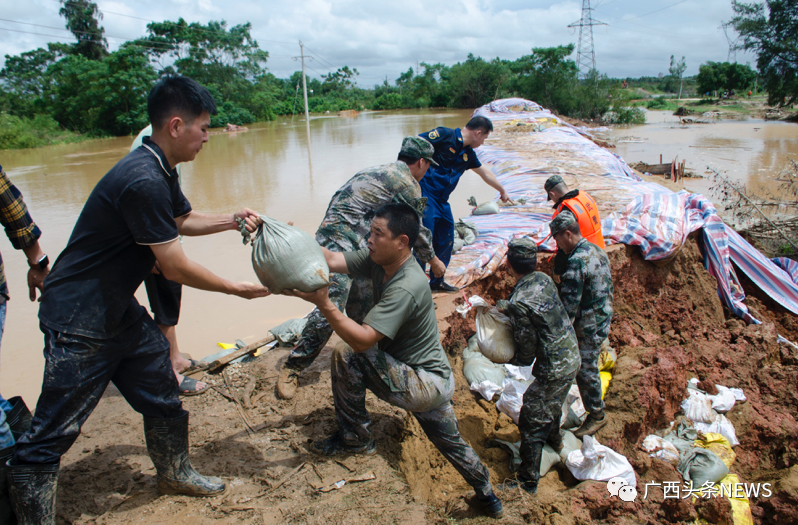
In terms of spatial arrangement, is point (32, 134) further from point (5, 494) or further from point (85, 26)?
point (5, 494)

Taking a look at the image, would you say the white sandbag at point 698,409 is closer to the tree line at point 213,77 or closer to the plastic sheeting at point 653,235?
the plastic sheeting at point 653,235

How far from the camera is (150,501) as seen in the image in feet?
7.07

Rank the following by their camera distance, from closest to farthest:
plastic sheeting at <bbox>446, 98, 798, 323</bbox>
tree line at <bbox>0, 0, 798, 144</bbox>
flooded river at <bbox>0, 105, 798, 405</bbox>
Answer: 1. flooded river at <bbox>0, 105, 798, 405</bbox>
2. plastic sheeting at <bbox>446, 98, 798, 323</bbox>
3. tree line at <bbox>0, 0, 798, 144</bbox>

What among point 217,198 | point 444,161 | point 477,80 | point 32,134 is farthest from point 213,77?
point 444,161

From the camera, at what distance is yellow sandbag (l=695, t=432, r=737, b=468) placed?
3.18 m

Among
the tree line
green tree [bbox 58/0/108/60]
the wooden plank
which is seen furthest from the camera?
green tree [bbox 58/0/108/60]

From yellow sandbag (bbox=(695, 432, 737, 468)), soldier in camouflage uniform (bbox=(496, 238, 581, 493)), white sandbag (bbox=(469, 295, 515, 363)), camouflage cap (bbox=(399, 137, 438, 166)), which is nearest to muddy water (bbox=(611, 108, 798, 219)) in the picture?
yellow sandbag (bbox=(695, 432, 737, 468))

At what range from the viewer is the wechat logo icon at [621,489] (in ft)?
8.38

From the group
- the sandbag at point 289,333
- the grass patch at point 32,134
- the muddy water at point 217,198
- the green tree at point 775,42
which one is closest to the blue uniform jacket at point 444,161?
the sandbag at point 289,333

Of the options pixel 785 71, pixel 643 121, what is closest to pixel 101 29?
pixel 643 121

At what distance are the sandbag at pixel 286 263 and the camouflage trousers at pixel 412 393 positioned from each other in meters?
0.50

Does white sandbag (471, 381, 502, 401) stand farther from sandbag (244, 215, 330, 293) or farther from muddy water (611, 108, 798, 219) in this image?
muddy water (611, 108, 798, 219)

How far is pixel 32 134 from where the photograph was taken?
21.7m

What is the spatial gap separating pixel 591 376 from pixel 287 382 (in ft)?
6.82
